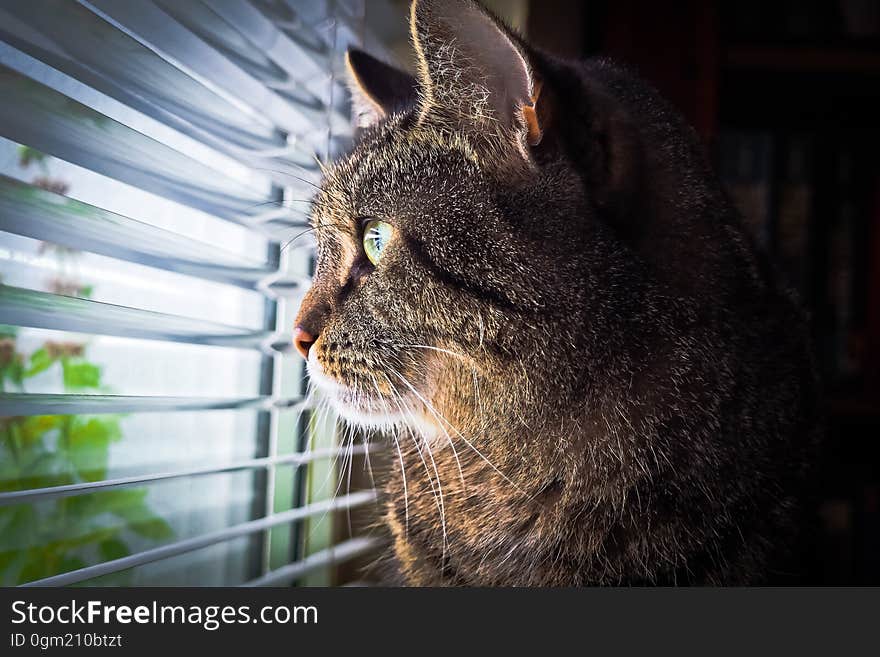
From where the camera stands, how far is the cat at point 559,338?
705 millimetres

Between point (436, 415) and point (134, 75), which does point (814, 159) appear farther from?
point (134, 75)

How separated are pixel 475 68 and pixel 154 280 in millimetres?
399

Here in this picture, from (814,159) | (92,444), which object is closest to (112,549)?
(92,444)

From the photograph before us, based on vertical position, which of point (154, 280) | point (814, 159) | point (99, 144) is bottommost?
point (154, 280)

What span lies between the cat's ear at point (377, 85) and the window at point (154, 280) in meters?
0.04

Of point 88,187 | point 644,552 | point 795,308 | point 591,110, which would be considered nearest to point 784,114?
point 795,308

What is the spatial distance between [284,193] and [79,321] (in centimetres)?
50

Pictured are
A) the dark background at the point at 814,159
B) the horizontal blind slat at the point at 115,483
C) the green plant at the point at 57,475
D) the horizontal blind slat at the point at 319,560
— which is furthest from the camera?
the dark background at the point at 814,159

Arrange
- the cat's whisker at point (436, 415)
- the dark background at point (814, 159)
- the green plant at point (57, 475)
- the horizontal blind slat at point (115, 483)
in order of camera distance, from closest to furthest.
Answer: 1. the horizontal blind slat at point (115, 483)
2. the green plant at point (57, 475)
3. the cat's whisker at point (436, 415)
4. the dark background at point (814, 159)

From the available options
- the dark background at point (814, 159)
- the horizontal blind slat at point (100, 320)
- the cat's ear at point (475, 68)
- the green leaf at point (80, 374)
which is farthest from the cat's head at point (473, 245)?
the dark background at point (814, 159)

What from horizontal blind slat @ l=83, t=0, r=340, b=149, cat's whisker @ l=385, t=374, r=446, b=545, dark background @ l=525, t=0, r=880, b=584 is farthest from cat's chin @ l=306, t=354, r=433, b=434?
dark background @ l=525, t=0, r=880, b=584

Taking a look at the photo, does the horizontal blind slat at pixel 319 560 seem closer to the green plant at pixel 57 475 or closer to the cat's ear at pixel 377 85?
the green plant at pixel 57 475

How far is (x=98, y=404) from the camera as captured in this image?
1.94 feet

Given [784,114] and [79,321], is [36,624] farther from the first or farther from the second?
[784,114]
